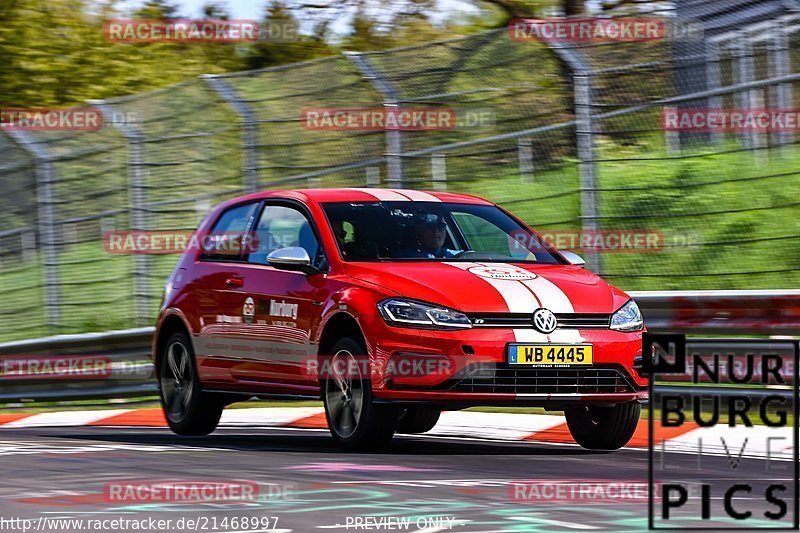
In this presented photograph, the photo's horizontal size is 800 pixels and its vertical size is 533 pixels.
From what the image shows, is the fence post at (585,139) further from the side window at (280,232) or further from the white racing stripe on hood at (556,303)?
the white racing stripe on hood at (556,303)

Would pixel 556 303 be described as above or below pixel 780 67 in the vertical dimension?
below

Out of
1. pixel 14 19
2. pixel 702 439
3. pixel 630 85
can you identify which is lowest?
pixel 702 439

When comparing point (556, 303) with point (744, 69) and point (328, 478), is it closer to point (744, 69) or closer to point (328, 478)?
point (328, 478)

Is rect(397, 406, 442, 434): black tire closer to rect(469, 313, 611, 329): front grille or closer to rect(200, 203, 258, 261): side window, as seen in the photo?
rect(200, 203, 258, 261): side window

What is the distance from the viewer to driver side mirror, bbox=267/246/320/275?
10.2 meters

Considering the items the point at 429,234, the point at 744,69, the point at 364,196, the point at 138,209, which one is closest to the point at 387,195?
the point at 364,196

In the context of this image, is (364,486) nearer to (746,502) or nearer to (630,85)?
(746,502)

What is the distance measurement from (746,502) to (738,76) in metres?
5.89

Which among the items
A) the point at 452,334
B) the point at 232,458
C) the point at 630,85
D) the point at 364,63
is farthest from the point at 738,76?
the point at 232,458

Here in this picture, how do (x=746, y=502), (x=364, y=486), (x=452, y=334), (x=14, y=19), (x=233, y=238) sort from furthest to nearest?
(x=14, y=19), (x=233, y=238), (x=452, y=334), (x=364, y=486), (x=746, y=502)

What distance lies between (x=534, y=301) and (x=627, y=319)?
653 mm

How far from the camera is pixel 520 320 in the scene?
9539 millimetres

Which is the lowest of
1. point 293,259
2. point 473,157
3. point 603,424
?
point 603,424

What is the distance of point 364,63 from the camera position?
14531 millimetres
